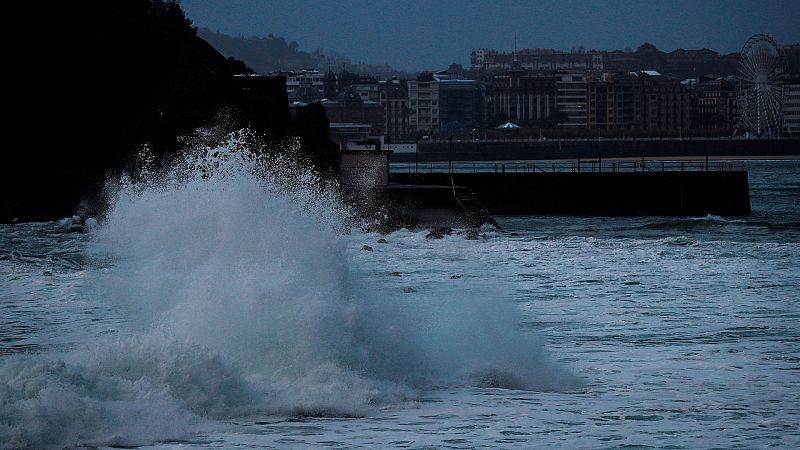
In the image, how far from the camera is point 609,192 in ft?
191

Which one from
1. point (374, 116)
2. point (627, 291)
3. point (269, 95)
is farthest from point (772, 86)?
point (627, 291)

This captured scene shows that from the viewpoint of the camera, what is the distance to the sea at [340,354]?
10383mm

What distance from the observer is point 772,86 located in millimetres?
149125

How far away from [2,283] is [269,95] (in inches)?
1290

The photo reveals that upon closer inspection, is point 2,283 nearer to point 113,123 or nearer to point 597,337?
point 597,337

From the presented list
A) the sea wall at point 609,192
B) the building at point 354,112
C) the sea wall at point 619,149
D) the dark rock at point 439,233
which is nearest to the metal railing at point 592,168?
the sea wall at point 609,192

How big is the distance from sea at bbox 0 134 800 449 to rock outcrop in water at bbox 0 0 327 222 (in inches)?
1169

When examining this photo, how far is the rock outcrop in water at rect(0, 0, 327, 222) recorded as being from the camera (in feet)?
171

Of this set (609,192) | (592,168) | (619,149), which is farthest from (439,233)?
(619,149)

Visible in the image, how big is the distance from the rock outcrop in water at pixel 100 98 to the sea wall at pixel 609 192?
323 inches

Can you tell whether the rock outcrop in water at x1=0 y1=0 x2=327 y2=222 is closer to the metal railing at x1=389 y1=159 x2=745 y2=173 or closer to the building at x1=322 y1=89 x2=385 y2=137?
the metal railing at x1=389 y1=159 x2=745 y2=173

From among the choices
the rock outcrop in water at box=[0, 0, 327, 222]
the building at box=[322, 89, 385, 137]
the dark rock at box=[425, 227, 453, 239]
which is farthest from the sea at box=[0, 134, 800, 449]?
the building at box=[322, 89, 385, 137]

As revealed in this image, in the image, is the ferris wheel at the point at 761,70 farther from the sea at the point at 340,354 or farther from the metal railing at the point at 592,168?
the sea at the point at 340,354

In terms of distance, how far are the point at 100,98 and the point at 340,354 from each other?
49.6 m
